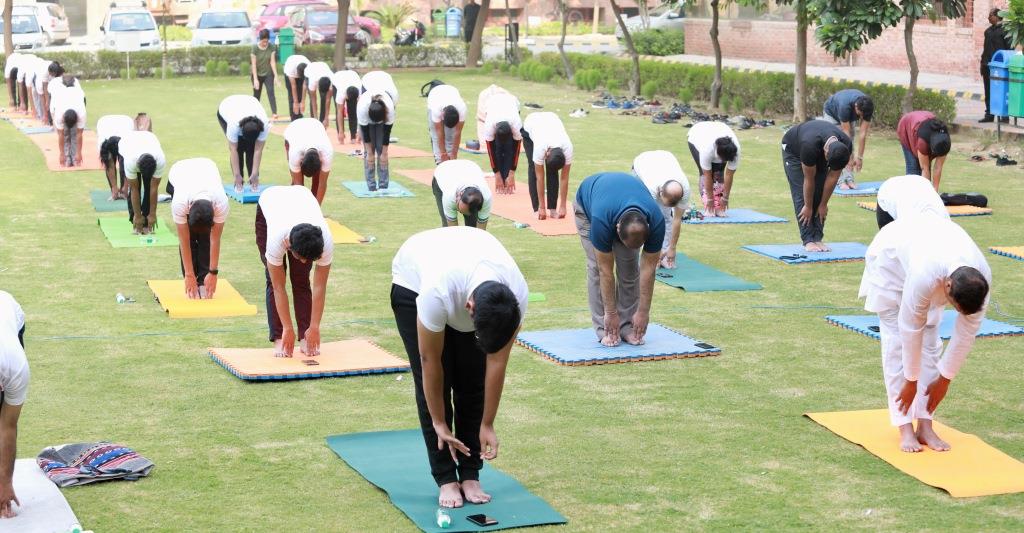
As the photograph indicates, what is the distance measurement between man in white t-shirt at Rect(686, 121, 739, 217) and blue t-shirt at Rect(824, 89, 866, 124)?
165cm

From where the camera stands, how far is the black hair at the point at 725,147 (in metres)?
11.2

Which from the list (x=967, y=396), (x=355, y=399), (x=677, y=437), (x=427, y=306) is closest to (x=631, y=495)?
(x=677, y=437)

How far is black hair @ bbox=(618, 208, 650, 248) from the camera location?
719 cm

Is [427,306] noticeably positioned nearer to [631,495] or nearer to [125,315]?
[631,495]

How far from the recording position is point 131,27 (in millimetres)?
30125

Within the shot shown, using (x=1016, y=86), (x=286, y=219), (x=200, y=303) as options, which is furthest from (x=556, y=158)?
(x=1016, y=86)

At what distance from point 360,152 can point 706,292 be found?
27.5ft

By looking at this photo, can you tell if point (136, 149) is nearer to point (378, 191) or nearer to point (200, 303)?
point (200, 303)

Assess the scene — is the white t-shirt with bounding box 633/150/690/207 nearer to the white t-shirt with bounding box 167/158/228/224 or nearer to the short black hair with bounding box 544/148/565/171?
the short black hair with bounding box 544/148/565/171

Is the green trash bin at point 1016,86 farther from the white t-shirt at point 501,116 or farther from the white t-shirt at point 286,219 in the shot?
the white t-shirt at point 286,219

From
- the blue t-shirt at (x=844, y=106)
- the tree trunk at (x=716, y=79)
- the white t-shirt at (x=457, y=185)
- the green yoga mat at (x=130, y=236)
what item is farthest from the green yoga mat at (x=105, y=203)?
the tree trunk at (x=716, y=79)

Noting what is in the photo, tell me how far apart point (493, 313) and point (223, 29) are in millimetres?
28074

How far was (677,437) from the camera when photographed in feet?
20.7

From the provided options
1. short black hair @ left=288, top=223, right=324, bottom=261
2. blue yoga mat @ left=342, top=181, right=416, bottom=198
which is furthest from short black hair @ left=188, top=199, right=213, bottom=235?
blue yoga mat @ left=342, top=181, right=416, bottom=198
